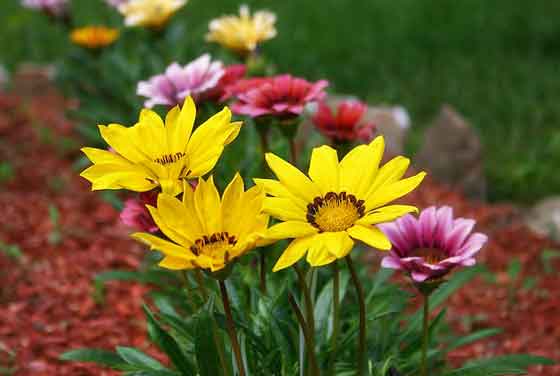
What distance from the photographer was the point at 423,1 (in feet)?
21.6

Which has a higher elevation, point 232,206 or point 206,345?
point 232,206

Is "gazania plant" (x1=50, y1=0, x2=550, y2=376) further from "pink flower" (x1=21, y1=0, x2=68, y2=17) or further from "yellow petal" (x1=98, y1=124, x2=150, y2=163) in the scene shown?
"pink flower" (x1=21, y1=0, x2=68, y2=17)

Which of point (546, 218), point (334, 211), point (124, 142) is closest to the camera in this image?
point (334, 211)

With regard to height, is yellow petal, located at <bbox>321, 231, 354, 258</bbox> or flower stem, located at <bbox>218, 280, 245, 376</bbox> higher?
yellow petal, located at <bbox>321, 231, 354, 258</bbox>

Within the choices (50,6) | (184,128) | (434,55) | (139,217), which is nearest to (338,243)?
(184,128)

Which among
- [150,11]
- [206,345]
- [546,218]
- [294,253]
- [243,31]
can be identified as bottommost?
[206,345]

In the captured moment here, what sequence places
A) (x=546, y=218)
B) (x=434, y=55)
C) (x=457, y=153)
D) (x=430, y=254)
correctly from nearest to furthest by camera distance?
(x=430, y=254) < (x=546, y=218) < (x=457, y=153) < (x=434, y=55)

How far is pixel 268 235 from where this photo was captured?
1342 mm

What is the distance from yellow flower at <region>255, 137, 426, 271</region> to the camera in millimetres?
1339

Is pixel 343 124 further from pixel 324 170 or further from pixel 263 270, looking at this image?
pixel 324 170

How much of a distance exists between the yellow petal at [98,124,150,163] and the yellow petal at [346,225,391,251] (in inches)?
17.0

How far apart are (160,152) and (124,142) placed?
7 centimetres

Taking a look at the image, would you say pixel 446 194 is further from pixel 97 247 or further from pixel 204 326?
pixel 204 326

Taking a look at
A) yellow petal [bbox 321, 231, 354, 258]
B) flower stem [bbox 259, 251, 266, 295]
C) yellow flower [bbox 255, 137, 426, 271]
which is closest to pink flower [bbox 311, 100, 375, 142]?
flower stem [bbox 259, 251, 266, 295]
